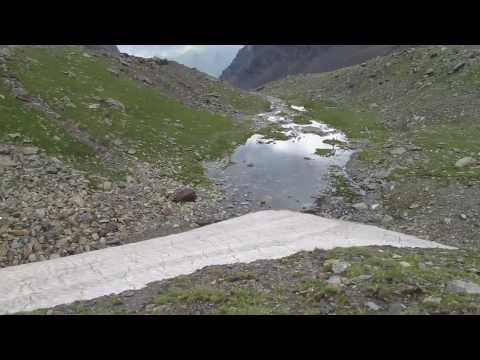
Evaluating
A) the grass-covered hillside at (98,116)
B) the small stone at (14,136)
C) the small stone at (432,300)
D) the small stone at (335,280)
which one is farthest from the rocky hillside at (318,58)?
the small stone at (432,300)

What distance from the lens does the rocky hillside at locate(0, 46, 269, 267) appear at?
772 inches

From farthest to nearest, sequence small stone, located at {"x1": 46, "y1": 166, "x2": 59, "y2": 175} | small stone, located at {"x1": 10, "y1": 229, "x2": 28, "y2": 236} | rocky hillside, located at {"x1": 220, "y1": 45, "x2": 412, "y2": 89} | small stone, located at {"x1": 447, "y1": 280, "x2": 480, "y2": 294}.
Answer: rocky hillside, located at {"x1": 220, "y1": 45, "x2": 412, "y2": 89}
small stone, located at {"x1": 46, "y1": 166, "x2": 59, "y2": 175}
small stone, located at {"x1": 10, "y1": 229, "x2": 28, "y2": 236}
small stone, located at {"x1": 447, "y1": 280, "x2": 480, "y2": 294}

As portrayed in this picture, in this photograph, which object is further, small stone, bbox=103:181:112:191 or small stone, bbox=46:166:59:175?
small stone, bbox=103:181:112:191

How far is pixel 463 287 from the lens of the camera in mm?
11766

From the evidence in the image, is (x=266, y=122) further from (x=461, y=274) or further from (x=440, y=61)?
(x=461, y=274)

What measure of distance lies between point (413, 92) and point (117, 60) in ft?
125

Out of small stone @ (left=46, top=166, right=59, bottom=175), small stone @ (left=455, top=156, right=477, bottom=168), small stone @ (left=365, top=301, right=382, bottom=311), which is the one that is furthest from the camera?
small stone @ (left=455, top=156, right=477, bottom=168)

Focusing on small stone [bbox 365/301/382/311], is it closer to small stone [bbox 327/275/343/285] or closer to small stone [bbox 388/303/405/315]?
small stone [bbox 388/303/405/315]

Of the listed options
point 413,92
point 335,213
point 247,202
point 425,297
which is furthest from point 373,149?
point 425,297

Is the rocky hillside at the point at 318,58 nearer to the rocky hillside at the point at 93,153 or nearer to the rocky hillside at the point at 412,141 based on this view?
the rocky hillside at the point at 412,141

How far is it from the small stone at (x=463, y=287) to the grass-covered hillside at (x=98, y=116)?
62.7ft

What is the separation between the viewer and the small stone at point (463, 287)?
1152 cm

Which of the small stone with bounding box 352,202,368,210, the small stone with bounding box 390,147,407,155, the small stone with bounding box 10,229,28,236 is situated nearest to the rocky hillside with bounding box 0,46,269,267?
the small stone with bounding box 10,229,28,236

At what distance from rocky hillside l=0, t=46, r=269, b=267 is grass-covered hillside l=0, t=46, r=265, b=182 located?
0.11 m
